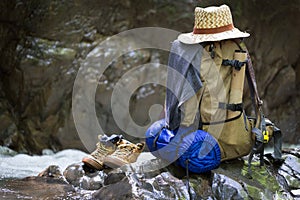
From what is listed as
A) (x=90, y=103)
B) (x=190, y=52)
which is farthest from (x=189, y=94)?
(x=90, y=103)

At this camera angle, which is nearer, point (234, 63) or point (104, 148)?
point (234, 63)

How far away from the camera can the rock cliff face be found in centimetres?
657

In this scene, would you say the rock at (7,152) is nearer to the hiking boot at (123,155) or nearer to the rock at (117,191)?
the hiking boot at (123,155)

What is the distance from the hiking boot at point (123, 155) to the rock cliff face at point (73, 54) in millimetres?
3085

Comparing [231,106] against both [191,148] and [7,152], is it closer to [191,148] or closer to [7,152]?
[191,148]

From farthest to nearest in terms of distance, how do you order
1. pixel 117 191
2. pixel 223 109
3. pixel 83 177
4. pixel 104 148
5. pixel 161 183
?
pixel 104 148 < pixel 83 177 < pixel 223 109 < pixel 161 183 < pixel 117 191

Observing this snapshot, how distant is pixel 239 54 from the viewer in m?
3.33

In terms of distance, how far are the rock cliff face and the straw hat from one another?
11.6ft

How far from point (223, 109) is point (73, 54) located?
150 inches

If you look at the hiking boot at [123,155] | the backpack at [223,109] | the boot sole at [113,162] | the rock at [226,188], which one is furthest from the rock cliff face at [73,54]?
the rock at [226,188]

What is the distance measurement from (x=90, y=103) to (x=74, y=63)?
64 centimetres

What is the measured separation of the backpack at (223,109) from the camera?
3275 mm

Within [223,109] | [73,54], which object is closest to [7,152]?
[73,54]

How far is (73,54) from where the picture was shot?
21.9 ft
